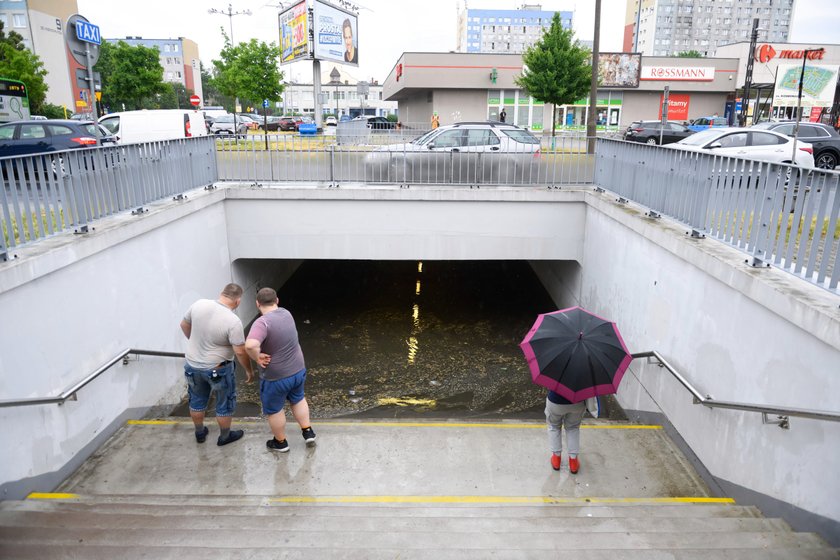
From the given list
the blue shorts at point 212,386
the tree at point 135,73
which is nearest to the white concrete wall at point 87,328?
the blue shorts at point 212,386

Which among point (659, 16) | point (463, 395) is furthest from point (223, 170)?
point (659, 16)

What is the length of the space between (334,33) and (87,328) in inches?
1048

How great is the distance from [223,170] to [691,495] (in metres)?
9.92

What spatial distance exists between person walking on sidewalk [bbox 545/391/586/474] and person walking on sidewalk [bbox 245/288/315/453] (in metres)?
2.27

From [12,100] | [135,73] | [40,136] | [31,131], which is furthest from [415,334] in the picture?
[135,73]

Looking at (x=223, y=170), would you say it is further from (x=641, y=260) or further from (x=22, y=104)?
(x=22, y=104)

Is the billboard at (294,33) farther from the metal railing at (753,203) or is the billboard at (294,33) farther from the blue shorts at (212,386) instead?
the blue shorts at (212,386)

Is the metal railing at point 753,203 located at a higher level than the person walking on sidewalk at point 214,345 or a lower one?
higher

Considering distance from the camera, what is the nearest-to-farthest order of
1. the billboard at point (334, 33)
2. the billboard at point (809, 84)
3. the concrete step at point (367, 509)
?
the concrete step at point (367, 509) → the billboard at point (809, 84) → the billboard at point (334, 33)

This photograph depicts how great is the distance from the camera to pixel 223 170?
11523mm

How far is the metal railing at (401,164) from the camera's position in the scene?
1121 centimetres

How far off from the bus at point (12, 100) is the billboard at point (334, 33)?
1304 cm

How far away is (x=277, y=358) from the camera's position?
16.7ft

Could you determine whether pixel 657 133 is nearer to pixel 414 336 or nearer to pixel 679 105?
pixel 679 105
